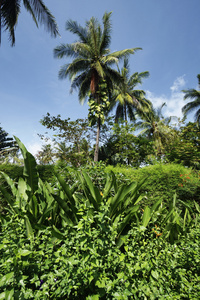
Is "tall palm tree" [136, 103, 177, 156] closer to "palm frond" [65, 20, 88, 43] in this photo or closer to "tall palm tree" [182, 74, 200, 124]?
"tall palm tree" [182, 74, 200, 124]

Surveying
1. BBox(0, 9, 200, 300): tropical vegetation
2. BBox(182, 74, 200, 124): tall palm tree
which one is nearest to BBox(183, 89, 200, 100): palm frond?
BBox(182, 74, 200, 124): tall palm tree

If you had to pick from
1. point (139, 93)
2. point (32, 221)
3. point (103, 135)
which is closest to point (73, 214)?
point (32, 221)

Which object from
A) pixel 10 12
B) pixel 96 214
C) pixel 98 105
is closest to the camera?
pixel 96 214

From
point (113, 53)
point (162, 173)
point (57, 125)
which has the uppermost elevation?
point (113, 53)

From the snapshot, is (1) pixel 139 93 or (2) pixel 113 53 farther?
(1) pixel 139 93

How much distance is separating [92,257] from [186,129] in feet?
40.3

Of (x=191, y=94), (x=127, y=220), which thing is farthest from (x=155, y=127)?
(x=127, y=220)

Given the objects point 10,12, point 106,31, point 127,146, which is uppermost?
point 106,31

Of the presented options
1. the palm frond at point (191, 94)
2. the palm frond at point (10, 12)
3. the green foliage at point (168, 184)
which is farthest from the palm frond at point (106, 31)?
the palm frond at point (191, 94)

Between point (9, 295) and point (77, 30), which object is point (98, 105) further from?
point (9, 295)

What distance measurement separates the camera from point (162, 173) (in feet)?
15.5

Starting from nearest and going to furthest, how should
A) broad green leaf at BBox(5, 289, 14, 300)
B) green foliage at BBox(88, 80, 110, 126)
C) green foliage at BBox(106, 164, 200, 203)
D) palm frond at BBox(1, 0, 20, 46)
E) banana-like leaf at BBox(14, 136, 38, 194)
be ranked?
broad green leaf at BBox(5, 289, 14, 300) → banana-like leaf at BBox(14, 136, 38, 194) → green foliage at BBox(106, 164, 200, 203) → palm frond at BBox(1, 0, 20, 46) → green foliage at BBox(88, 80, 110, 126)

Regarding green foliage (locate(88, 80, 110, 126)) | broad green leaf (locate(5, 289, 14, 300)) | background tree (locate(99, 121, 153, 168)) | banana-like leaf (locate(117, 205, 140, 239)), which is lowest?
broad green leaf (locate(5, 289, 14, 300))

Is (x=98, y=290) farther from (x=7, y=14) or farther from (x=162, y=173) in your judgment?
(x=7, y=14)
